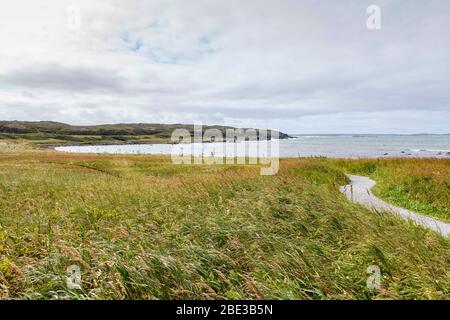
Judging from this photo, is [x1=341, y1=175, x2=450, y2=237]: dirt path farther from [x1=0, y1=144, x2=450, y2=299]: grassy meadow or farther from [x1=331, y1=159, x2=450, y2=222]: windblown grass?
[x1=0, y1=144, x2=450, y2=299]: grassy meadow

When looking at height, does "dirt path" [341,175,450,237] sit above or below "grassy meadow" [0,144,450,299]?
below

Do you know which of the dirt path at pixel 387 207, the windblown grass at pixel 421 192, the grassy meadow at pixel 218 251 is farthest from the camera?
the windblown grass at pixel 421 192

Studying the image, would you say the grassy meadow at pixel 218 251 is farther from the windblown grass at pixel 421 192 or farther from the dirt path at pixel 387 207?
the windblown grass at pixel 421 192

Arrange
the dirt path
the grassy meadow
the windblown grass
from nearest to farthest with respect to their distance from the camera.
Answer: the grassy meadow → the dirt path → the windblown grass

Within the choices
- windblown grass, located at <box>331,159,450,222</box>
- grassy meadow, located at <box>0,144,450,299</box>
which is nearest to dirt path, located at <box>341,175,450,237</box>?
windblown grass, located at <box>331,159,450,222</box>

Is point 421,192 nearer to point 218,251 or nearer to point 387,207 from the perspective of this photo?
point 387,207

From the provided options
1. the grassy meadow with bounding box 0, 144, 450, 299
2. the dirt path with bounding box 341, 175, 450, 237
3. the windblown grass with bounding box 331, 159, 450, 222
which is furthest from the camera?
the windblown grass with bounding box 331, 159, 450, 222

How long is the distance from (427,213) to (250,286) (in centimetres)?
1157

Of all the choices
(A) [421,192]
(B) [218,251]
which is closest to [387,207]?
(A) [421,192]

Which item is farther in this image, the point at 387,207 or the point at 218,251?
the point at 387,207

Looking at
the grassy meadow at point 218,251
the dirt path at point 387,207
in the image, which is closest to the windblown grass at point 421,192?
the dirt path at point 387,207
